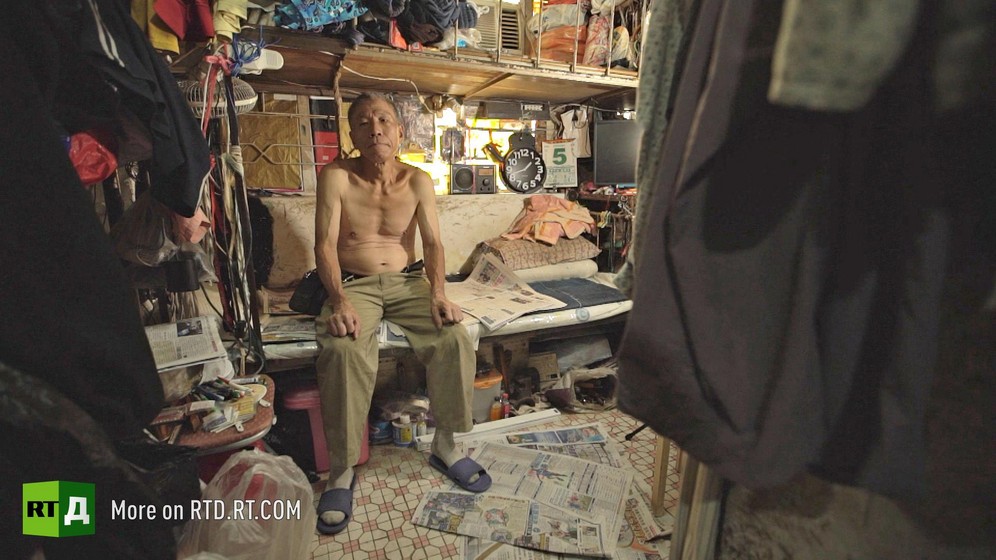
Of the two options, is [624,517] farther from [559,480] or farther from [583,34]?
[583,34]

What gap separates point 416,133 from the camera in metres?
2.67

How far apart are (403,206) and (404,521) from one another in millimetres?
1305

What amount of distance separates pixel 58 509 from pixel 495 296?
1827 millimetres

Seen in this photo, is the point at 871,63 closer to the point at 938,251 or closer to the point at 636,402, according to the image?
the point at 938,251

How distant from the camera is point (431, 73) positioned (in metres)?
2.24

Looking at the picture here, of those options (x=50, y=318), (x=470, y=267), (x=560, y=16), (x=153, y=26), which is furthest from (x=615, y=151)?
(x=50, y=318)

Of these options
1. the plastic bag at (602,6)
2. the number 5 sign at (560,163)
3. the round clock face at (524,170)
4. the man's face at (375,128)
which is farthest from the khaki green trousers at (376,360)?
the plastic bag at (602,6)

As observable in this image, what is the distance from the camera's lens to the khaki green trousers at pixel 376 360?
5.14 feet

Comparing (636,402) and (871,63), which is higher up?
(871,63)

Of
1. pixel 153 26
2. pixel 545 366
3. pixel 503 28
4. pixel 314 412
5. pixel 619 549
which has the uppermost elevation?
pixel 503 28

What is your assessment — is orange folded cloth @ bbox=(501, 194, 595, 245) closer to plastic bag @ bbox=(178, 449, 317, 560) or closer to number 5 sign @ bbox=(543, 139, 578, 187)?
number 5 sign @ bbox=(543, 139, 578, 187)

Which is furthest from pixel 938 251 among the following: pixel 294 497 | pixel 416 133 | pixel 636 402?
pixel 416 133

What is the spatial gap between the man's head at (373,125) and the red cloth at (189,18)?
559mm

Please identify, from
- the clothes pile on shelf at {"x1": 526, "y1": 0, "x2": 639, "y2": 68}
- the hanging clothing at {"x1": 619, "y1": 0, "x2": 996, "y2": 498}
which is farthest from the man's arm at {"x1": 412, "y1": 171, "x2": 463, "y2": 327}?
the hanging clothing at {"x1": 619, "y1": 0, "x2": 996, "y2": 498}
